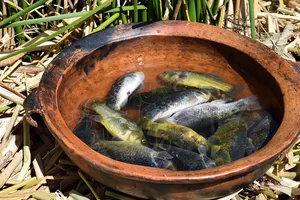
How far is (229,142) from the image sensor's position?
238 centimetres

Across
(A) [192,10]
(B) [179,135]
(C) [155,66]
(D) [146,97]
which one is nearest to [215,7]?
(A) [192,10]

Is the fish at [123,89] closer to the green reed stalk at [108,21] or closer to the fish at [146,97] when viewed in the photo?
the fish at [146,97]

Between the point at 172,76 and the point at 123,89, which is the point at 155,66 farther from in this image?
A: the point at 123,89

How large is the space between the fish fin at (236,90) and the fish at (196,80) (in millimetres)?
15

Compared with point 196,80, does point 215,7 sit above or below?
above

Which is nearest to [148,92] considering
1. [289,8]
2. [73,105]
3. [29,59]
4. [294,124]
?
[73,105]

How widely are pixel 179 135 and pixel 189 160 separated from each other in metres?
0.17

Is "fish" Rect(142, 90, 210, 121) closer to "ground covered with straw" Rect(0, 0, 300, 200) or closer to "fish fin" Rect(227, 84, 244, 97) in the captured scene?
"fish fin" Rect(227, 84, 244, 97)

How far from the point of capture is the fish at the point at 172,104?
2.58m

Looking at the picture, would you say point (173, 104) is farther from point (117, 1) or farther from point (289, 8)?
point (289, 8)

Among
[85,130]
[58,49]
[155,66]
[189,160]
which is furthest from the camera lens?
[58,49]

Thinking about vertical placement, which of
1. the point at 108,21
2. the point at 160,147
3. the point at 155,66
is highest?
the point at 108,21

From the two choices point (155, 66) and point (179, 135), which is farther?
point (155, 66)

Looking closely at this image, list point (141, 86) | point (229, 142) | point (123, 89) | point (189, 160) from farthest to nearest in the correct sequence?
point (141, 86), point (123, 89), point (229, 142), point (189, 160)
